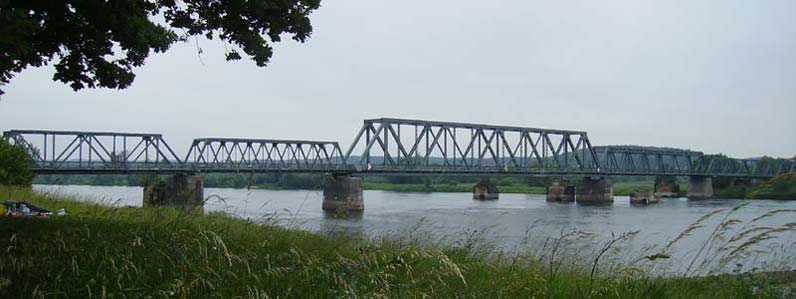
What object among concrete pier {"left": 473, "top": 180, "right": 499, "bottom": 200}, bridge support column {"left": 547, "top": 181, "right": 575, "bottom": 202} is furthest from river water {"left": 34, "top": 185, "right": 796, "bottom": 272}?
bridge support column {"left": 547, "top": 181, "right": 575, "bottom": 202}

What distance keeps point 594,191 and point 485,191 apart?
18.7 meters

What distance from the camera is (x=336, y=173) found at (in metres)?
82.5

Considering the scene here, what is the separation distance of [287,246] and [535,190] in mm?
145283

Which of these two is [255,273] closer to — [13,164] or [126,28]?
[126,28]

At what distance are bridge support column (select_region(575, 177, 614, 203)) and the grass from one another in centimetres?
10873

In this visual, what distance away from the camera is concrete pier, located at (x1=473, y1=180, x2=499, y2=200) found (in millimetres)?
116188

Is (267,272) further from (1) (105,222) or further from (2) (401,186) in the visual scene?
(2) (401,186)

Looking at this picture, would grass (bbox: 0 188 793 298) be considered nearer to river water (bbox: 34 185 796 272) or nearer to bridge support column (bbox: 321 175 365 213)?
river water (bbox: 34 185 796 272)

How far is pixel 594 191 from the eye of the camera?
11650 centimetres

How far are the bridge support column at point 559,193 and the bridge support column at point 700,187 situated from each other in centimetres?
2711

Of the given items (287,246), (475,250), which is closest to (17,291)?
(287,246)

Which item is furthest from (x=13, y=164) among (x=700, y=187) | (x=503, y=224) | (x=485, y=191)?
(x=700, y=187)

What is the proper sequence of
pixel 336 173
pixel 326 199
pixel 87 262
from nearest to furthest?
pixel 87 262, pixel 326 199, pixel 336 173

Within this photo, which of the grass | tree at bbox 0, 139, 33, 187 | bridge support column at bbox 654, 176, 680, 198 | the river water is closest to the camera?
the grass
